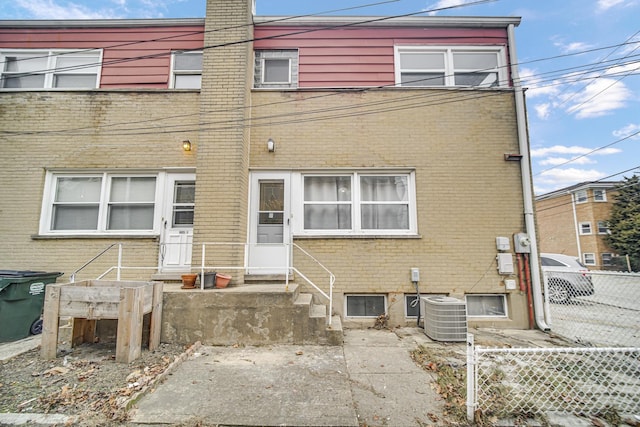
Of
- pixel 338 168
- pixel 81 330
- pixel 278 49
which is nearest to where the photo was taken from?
pixel 81 330

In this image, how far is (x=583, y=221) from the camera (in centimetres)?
2017

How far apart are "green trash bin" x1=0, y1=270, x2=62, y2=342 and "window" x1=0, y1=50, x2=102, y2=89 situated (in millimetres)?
4432

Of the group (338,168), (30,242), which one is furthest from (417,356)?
A: (30,242)

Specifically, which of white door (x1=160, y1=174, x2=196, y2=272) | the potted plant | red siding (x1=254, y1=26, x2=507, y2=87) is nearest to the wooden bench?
the potted plant

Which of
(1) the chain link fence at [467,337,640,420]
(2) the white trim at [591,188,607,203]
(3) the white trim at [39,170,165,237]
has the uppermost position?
(2) the white trim at [591,188,607,203]

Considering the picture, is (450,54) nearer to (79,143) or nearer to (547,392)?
(547,392)

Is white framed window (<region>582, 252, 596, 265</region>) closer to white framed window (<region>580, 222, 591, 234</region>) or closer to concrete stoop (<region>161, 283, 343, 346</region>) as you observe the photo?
white framed window (<region>580, 222, 591, 234</region>)

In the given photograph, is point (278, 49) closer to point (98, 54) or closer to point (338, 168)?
point (338, 168)

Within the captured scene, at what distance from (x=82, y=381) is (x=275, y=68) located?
6.54 meters

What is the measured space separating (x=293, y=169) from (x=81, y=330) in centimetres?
448

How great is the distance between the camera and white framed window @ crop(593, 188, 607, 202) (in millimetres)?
19531

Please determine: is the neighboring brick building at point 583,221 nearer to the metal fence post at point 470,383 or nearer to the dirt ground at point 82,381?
the metal fence post at point 470,383

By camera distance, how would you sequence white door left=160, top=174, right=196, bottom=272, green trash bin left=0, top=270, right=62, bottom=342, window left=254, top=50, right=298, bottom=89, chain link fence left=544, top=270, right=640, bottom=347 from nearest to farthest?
1. chain link fence left=544, top=270, right=640, bottom=347
2. green trash bin left=0, top=270, right=62, bottom=342
3. white door left=160, top=174, right=196, bottom=272
4. window left=254, top=50, right=298, bottom=89

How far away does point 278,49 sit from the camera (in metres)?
6.54
